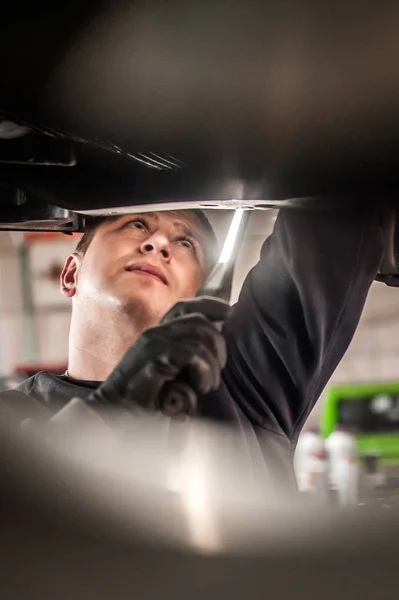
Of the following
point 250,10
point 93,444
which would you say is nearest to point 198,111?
point 250,10

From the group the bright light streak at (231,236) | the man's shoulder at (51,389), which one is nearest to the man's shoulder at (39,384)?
the man's shoulder at (51,389)

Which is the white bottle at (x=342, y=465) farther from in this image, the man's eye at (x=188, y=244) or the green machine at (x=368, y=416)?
the man's eye at (x=188, y=244)

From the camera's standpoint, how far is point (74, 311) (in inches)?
15.9

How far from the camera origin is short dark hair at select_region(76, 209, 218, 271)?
1.31ft

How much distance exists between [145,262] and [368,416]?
0.47ft

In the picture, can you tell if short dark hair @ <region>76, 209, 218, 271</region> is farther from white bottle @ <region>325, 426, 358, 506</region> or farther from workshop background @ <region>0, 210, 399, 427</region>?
white bottle @ <region>325, 426, 358, 506</region>

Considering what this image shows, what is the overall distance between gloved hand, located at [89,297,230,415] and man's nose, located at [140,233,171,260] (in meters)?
0.03

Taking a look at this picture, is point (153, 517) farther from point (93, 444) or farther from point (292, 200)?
point (292, 200)

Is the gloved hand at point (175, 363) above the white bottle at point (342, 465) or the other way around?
Answer: above

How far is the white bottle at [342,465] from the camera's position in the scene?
410 millimetres

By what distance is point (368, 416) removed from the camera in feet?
1.37

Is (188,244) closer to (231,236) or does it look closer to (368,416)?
(231,236)

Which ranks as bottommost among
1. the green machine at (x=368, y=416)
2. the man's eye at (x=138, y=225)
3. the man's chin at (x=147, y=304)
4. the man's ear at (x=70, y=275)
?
the green machine at (x=368, y=416)

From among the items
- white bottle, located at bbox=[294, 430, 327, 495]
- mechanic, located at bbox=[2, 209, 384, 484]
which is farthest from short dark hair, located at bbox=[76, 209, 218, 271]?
white bottle, located at bbox=[294, 430, 327, 495]
